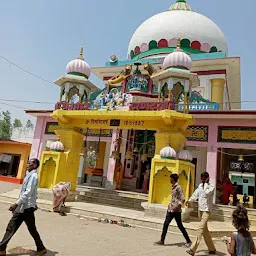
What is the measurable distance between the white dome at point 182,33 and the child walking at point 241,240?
45.4 feet


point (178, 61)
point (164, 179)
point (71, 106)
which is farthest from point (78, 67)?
point (164, 179)

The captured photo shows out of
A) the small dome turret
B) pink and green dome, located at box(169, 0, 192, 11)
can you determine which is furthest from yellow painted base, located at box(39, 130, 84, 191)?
pink and green dome, located at box(169, 0, 192, 11)

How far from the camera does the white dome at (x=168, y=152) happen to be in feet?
28.4

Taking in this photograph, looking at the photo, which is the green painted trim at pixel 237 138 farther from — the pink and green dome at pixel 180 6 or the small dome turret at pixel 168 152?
the pink and green dome at pixel 180 6

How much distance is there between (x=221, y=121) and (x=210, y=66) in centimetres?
414

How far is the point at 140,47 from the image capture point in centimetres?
1719

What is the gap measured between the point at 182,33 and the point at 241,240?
14.8 m

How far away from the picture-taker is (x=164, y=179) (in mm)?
8867

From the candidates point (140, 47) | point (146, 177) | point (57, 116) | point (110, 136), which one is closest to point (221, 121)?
point (146, 177)

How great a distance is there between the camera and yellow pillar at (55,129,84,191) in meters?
10.7

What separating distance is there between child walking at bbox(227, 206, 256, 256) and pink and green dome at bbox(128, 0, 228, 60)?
13789 millimetres

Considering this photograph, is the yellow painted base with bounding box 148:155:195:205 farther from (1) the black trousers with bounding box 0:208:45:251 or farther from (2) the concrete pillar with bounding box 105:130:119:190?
(1) the black trousers with bounding box 0:208:45:251

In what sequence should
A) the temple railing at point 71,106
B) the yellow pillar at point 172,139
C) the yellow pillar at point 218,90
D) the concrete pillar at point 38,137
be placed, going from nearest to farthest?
the yellow pillar at point 172,139 → the temple railing at point 71,106 → the yellow pillar at point 218,90 → the concrete pillar at point 38,137

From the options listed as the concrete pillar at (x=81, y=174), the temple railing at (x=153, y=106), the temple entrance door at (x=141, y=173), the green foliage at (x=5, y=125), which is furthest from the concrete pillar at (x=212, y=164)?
the green foliage at (x=5, y=125)
